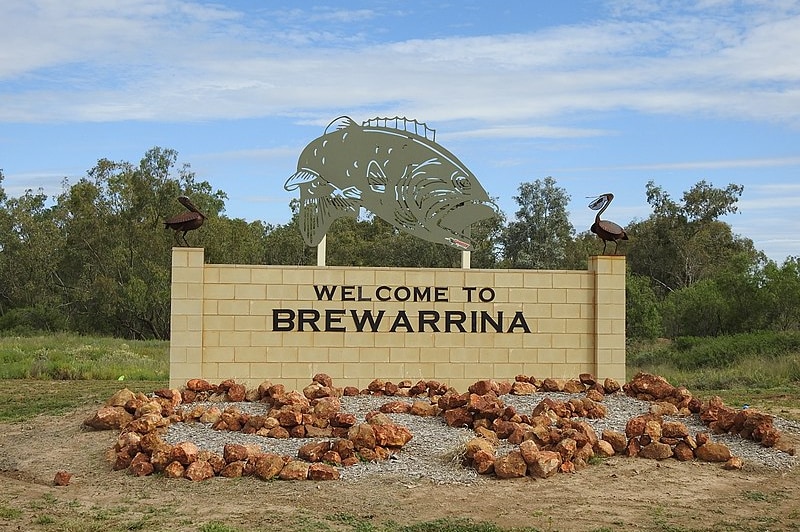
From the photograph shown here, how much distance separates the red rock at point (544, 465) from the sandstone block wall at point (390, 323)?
16.7ft

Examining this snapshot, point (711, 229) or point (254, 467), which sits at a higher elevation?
point (711, 229)

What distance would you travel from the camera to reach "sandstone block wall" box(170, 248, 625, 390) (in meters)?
13.8

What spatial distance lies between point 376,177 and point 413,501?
7.37 metres

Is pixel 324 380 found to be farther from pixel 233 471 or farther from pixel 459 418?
pixel 233 471

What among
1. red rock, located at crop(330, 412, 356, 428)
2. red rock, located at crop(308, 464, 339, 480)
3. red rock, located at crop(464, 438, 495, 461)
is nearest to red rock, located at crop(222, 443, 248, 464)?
red rock, located at crop(308, 464, 339, 480)

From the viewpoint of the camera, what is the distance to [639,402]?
478 inches

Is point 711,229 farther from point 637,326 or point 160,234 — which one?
point 160,234

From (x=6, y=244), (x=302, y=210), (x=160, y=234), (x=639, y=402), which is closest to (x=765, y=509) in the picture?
(x=639, y=402)

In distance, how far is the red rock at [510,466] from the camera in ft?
29.4

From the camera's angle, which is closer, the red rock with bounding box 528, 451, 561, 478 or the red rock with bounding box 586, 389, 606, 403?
the red rock with bounding box 528, 451, 561, 478

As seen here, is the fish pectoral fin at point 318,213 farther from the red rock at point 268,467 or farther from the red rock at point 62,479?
the red rock at point 62,479

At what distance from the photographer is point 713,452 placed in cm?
971

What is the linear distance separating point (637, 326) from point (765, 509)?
28.4 m

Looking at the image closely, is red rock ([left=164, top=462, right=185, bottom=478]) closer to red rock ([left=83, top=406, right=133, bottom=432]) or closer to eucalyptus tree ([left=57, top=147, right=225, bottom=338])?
red rock ([left=83, top=406, right=133, bottom=432])
